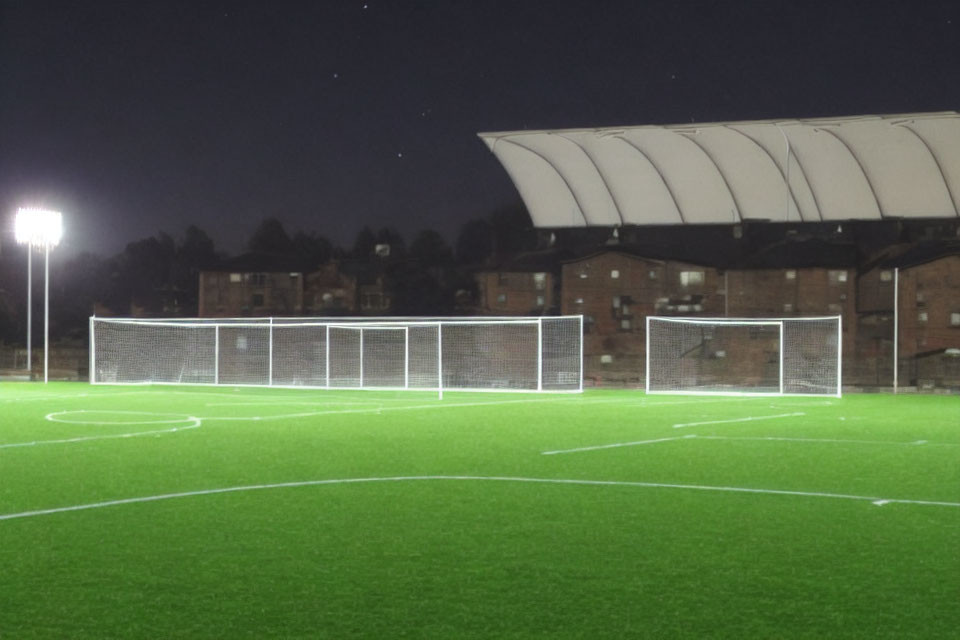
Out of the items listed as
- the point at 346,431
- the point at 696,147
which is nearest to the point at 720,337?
the point at 696,147

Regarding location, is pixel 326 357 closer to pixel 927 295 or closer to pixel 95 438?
pixel 95 438

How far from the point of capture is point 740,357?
48.4 m

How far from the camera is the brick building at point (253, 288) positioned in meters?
79.3

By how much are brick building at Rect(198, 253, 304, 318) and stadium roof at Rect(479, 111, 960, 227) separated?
133 feet

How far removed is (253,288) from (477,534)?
7239 centimetres

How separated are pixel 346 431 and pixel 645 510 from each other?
368 inches

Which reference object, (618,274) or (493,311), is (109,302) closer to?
(493,311)

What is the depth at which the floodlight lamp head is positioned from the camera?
37375 mm

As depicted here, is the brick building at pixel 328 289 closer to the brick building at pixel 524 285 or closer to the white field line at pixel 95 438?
the brick building at pixel 524 285

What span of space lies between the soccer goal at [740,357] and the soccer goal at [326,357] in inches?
128

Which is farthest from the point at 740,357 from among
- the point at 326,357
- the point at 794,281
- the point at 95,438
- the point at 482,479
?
the point at 482,479

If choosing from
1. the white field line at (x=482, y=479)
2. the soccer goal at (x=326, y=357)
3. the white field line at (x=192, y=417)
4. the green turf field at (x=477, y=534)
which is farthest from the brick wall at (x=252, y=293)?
the white field line at (x=482, y=479)

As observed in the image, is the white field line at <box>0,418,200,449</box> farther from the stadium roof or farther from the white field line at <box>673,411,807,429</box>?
the stadium roof

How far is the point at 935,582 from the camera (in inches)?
271
